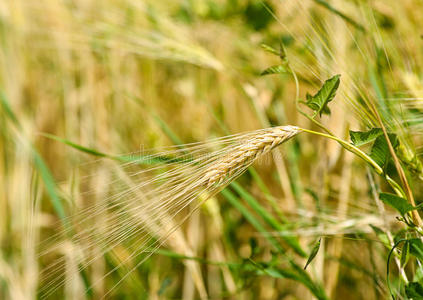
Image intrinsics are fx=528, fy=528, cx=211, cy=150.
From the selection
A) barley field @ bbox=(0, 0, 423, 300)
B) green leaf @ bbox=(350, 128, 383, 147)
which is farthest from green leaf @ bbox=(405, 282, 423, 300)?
green leaf @ bbox=(350, 128, 383, 147)

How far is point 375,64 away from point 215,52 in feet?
2.57

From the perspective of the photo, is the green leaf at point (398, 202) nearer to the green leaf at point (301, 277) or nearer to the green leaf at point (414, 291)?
the green leaf at point (414, 291)

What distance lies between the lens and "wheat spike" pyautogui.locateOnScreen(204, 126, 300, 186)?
0.53 meters

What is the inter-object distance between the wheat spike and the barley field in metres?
0.03

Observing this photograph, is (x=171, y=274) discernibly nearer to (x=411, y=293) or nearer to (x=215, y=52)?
(x=215, y=52)

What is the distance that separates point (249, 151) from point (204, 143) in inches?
12.8

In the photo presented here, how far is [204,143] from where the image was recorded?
860 mm

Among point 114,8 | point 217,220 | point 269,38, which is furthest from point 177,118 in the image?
point 217,220

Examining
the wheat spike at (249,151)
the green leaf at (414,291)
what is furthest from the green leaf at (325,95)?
the green leaf at (414,291)

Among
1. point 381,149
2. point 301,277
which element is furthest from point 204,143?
point 381,149

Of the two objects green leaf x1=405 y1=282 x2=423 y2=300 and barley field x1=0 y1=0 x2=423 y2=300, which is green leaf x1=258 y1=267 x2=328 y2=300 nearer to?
barley field x1=0 y1=0 x2=423 y2=300

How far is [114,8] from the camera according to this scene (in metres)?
1.48

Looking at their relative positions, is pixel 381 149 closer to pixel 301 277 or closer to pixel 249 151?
pixel 249 151

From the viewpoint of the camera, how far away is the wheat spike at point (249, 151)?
531 mm
